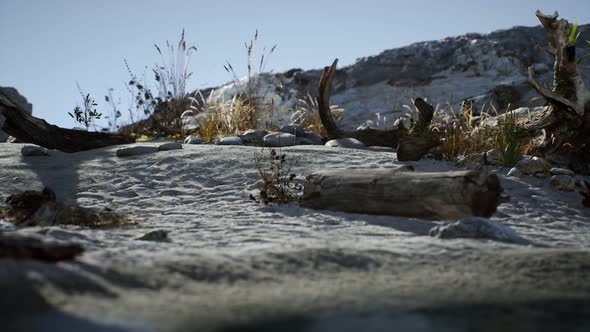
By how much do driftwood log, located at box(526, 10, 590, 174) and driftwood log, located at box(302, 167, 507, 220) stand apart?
227cm

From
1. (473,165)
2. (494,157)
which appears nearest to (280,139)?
(473,165)

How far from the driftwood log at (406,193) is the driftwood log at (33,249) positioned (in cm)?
228

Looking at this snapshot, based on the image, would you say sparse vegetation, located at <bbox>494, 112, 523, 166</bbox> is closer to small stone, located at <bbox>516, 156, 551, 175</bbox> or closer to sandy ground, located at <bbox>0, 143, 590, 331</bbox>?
small stone, located at <bbox>516, 156, 551, 175</bbox>

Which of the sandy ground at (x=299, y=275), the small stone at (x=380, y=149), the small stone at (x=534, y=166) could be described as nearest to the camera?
the sandy ground at (x=299, y=275)

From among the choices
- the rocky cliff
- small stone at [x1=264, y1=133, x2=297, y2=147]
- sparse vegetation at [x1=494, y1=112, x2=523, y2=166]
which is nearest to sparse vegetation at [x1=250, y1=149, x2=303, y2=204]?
small stone at [x1=264, y1=133, x2=297, y2=147]

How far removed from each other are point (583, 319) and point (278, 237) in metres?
1.77

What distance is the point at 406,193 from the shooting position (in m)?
4.16

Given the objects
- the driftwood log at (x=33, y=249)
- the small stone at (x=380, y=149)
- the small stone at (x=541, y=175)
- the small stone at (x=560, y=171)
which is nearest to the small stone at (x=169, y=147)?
the small stone at (x=380, y=149)

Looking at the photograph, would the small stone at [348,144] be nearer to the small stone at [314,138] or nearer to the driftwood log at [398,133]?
the driftwood log at [398,133]

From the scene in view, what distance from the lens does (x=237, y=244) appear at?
11.2 feet

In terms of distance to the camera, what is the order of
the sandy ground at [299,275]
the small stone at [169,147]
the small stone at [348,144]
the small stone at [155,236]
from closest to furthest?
the sandy ground at [299,275] < the small stone at [155,236] < the small stone at [169,147] < the small stone at [348,144]

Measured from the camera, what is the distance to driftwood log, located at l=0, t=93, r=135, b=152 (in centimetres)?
679

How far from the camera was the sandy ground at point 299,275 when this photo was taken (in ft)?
7.18

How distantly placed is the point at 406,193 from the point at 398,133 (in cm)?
322
